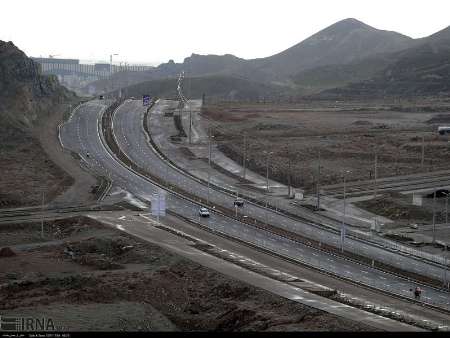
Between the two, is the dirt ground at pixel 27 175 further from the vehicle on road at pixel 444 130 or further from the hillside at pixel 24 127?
the vehicle on road at pixel 444 130

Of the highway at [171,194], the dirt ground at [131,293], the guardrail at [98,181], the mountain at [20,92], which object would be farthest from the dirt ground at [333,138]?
the dirt ground at [131,293]

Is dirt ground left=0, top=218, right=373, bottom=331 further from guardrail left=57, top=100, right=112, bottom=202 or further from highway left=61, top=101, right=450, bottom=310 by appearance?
guardrail left=57, top=100, right=112, bottom=202

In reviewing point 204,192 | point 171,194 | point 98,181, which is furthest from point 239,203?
point 98,181

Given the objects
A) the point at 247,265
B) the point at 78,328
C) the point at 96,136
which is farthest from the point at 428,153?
the point at 78,328

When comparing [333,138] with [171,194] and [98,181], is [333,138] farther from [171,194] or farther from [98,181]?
[98,181]

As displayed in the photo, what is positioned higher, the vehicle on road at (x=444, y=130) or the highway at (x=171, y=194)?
the vehicle on road at (x=444, y=130)

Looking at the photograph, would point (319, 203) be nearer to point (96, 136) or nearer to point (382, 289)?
point (382, 289)
